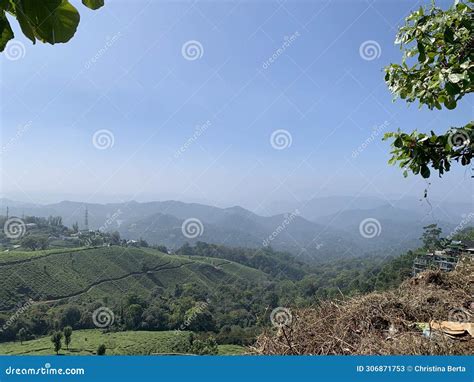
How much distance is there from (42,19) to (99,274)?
59840mm

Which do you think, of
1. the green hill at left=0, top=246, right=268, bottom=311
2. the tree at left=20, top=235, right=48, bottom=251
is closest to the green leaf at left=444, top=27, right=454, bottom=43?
the green hill at left=0, top=246, right=268, bottom=311

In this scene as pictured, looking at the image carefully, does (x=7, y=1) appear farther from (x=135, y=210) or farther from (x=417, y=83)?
(x=135, y=210)

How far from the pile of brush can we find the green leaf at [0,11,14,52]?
3.41m

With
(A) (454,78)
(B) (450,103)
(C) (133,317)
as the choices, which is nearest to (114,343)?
(C) (133,317)

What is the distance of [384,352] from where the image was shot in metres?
3.10

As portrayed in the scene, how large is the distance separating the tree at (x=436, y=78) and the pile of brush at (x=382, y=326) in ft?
5.29

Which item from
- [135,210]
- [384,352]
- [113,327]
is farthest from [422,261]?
[135,210]

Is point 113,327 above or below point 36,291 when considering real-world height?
below

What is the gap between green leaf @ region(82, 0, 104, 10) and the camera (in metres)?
1.01

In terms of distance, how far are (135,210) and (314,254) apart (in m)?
94.1

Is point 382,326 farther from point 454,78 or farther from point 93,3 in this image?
point 93,3

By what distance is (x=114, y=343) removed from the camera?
3266cm

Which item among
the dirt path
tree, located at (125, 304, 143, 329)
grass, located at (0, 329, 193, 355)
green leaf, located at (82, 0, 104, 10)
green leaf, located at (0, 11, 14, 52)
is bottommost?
grass, located at (0, 329, 193, 355)

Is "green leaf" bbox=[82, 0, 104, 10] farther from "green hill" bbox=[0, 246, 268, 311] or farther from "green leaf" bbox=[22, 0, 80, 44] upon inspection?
"green hill" bbox=[0, 246, 268, 311]
